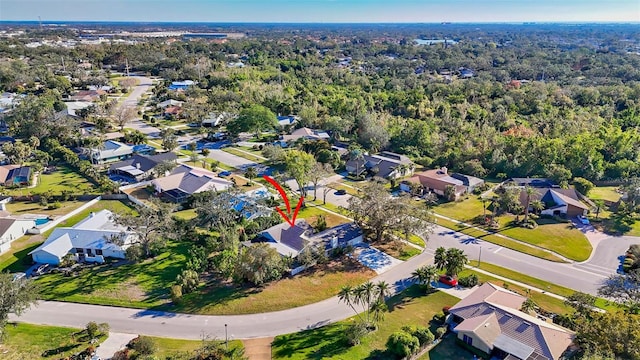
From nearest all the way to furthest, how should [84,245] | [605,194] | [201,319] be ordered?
[201,319] → [84,245] → [605,194]

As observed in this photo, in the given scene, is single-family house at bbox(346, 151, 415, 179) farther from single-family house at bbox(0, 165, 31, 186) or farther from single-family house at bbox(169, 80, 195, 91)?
single-family house at bbox(169, 80, 195, 91)

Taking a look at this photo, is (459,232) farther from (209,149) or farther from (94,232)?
(209,149)

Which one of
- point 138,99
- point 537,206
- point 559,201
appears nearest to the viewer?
point 537,206

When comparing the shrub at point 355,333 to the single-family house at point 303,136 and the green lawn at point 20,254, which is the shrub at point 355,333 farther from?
the single-family house at point 303,136

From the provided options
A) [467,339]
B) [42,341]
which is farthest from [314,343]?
[42,341]

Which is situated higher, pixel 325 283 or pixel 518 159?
pixel 518 159

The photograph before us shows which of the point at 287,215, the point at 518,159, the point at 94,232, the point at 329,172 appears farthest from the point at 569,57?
the point at 94,232

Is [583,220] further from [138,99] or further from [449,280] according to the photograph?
[138,99]
